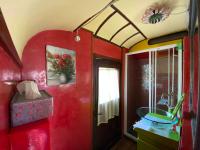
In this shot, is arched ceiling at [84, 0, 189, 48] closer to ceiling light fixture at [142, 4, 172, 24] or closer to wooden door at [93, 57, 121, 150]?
ceiling light fixture at [142, 4, 172, 24]

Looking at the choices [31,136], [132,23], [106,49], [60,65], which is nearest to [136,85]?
[106,49]

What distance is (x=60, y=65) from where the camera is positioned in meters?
1.45

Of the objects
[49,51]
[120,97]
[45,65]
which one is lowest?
[120,97]

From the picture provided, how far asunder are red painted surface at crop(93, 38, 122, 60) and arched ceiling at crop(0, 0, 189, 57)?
0.11m

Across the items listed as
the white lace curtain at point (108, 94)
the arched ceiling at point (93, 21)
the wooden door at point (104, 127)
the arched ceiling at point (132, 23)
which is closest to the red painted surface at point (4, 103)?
the arched ceiling at point (93, 21)

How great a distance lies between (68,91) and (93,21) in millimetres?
999

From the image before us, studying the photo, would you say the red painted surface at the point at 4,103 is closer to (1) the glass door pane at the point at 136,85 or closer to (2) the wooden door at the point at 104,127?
(2) the wooden door at the point at 104,127

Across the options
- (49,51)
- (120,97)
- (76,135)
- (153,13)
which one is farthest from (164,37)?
(76,135)

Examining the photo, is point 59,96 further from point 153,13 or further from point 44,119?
point 153,13

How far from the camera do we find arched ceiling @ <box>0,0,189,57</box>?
2.56 ft

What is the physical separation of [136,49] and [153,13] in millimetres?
1245

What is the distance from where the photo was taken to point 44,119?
2.74ft

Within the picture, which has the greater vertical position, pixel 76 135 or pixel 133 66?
pixel 133 66

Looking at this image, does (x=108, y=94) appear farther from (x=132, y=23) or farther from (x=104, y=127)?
(x=132, y=23)
